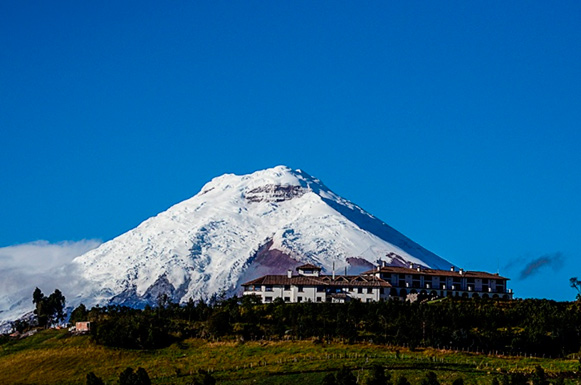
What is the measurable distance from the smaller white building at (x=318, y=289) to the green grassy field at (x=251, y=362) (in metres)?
36.7

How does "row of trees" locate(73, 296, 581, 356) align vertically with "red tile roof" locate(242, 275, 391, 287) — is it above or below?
below

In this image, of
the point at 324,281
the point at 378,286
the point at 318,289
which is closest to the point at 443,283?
the point at 378,286

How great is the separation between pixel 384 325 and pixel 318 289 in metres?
36.4

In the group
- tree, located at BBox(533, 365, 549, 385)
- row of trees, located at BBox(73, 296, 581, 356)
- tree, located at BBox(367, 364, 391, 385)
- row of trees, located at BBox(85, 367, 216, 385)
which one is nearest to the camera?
tree, located at BBox(533, 365, 549, 385)

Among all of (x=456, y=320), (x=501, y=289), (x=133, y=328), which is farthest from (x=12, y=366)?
(x=501, y=289)

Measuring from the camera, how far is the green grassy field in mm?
96625

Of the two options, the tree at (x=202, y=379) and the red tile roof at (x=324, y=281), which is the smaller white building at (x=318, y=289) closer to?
the red tile roof at (x=324, y=281)

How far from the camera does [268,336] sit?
4688 inches

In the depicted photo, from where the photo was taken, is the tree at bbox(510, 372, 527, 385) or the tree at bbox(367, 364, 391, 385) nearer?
the tree at bbox(510, 372, 527, 385)

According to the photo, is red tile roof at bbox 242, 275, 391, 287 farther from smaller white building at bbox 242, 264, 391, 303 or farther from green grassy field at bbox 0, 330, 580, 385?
green grassy field at bbox 0, 330, 580, 385

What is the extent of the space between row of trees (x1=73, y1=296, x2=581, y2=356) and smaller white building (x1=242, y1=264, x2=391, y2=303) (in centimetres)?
1714

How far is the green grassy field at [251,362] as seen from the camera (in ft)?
317

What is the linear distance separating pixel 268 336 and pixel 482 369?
3287cm

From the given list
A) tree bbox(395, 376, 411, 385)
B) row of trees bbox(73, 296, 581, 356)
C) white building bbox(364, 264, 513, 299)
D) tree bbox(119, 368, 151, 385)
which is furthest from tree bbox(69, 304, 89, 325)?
tree bbox(395, 376, 411, 385)
